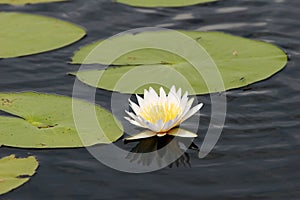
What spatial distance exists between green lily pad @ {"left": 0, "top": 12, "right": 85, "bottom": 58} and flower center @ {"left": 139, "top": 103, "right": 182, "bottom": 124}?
1553mm

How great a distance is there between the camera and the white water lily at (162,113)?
4.12 m

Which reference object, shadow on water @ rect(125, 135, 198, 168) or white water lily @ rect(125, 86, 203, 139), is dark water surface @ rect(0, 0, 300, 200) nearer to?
shadow on water @ rect(125, 135, 198, 168)

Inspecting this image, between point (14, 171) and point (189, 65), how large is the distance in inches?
65.5

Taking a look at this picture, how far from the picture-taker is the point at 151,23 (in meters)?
5.89

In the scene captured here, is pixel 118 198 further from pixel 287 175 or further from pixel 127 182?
pixel 287 175

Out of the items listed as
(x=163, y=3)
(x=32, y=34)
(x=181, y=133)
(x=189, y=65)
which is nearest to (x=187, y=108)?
(x=181, y=133)

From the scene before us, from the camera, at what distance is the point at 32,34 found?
5.61 meters

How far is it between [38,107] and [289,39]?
2.16m

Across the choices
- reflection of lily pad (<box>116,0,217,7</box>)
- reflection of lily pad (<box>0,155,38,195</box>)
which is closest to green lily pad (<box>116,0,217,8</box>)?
reflection of lily pad (<box>116,0,217,7</box>)

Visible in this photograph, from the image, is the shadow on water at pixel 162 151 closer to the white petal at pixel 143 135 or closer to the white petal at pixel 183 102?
the white petal at pixel 143 135

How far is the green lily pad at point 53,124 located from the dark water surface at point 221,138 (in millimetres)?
71

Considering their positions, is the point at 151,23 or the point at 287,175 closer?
the point at 287,175

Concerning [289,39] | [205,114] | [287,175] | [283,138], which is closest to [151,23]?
[289,39]

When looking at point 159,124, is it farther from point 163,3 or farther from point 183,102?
point 163,3
